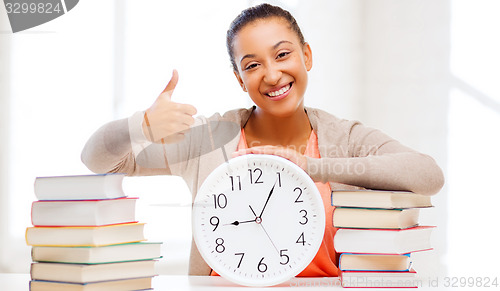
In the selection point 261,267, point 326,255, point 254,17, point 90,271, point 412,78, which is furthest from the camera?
point 412,78

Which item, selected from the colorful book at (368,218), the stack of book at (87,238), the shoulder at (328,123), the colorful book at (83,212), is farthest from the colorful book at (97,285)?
the shoulder at (328,123)

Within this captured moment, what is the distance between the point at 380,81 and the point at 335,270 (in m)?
2.76

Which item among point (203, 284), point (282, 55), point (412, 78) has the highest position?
point (412, 78)

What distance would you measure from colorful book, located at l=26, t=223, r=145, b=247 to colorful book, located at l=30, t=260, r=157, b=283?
0.04m

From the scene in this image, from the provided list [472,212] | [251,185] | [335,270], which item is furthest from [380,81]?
[251,185]

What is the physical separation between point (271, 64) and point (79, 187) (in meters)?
0.77

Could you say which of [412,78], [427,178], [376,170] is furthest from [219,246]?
[412,78]

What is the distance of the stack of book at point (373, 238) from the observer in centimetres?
127

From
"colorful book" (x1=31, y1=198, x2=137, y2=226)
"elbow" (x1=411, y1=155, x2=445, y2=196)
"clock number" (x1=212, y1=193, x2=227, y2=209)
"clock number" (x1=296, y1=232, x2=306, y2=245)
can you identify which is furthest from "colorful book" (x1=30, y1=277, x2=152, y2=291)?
"elbow" (x1=411, y1=155, x2=445, y2=196)

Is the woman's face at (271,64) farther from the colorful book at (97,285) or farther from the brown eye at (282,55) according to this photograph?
the colorful book at (97,285)

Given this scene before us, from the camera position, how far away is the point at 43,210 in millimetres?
1152

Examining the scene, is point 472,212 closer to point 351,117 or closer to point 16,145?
point 351,117

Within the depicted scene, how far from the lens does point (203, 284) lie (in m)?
1.31

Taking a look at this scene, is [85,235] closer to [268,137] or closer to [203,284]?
[203,284]
